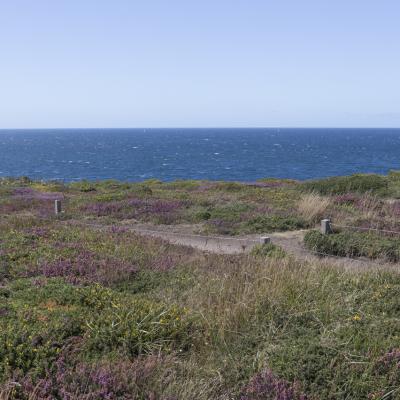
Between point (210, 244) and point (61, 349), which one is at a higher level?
point (61, 349)

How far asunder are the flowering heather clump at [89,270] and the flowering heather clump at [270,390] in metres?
4.09

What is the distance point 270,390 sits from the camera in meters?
4.97

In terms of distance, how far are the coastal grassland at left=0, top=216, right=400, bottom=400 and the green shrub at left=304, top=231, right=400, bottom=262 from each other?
409cm

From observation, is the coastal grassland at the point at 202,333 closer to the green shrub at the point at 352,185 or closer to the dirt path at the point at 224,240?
the dirt path at the point at 224,240

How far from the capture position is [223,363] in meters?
5.59

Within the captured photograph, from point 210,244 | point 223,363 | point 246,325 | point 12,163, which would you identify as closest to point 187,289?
point 246,325

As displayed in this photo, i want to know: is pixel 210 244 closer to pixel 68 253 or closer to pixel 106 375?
pixel 68 253

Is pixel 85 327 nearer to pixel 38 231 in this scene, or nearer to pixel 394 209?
pixel 38 231

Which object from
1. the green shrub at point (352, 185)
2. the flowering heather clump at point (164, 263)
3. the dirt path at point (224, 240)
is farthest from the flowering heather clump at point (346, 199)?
the flowering heather clump at point (164, 263)

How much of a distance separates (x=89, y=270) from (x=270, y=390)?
511 centimetres

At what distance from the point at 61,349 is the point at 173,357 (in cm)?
122

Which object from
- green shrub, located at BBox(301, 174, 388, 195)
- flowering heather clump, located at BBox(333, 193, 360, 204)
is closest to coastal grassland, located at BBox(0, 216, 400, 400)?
flowering heather clump, located at BBox(333, 193, 360, 204)

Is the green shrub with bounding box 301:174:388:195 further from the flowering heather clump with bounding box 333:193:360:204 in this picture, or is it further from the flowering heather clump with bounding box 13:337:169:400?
the flowering heather clump with bounding box 13:337:169:400

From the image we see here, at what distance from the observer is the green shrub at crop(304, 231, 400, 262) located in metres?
12.8
